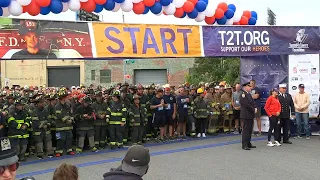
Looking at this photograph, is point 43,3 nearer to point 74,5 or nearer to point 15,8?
point 15,8

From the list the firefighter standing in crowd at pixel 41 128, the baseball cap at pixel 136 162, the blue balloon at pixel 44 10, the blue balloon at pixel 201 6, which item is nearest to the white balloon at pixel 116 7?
the blue balloon at pixel 44 10

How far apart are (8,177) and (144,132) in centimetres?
984

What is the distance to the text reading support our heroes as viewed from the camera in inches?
402

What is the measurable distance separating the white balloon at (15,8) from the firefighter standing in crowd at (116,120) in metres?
3.44

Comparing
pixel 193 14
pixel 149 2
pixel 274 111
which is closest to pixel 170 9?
pixel 149 2

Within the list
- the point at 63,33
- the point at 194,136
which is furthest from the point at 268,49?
the point at 63,33

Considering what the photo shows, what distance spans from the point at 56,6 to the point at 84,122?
324 centimetres

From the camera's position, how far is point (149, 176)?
782 centimetres

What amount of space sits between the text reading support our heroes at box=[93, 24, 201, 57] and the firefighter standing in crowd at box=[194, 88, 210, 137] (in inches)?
89.1

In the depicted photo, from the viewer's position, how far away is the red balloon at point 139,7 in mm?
10836

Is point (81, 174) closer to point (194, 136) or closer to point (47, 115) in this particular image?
point (47, 115)

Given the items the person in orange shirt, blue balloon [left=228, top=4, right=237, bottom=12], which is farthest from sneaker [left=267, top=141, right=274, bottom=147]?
blue balloon [left=228, top=4, right=237, bottom=12]

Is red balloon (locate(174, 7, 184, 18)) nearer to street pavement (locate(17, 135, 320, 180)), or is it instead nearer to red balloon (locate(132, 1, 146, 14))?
red balloon (locate(132, 1, 146, 14))

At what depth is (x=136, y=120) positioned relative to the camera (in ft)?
37.7
